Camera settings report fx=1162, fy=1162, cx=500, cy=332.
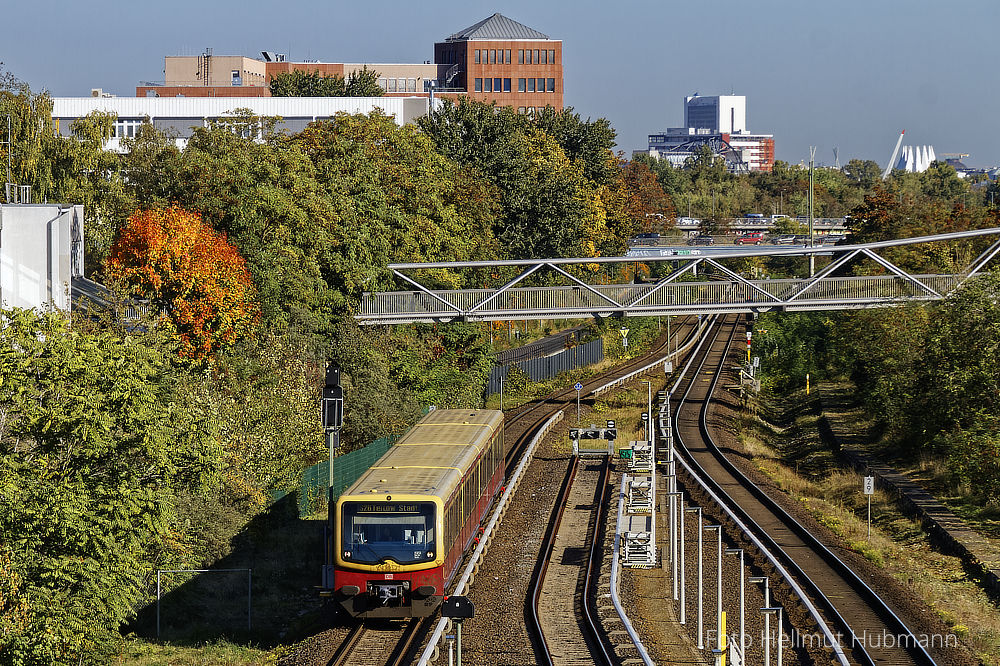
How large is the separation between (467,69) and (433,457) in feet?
370

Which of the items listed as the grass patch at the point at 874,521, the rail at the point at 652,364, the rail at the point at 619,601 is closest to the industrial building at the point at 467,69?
the rail at the point at 652,364

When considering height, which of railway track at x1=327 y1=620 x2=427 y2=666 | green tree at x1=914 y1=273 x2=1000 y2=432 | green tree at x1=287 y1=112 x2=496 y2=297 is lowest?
railway track at x1=327 y1=620 x2=427 y2=666

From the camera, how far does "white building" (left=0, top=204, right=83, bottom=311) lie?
35.8 m

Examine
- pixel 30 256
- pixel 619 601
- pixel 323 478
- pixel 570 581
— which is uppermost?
pixel 30 256

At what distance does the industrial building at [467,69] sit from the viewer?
12238 cm

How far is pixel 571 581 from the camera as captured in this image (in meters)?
26.3

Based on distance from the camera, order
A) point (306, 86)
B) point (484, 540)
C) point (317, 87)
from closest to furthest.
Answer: point (484, 540) → point (317, 87) → point (306, 86)

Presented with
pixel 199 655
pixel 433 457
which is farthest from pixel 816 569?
pixel 199 655

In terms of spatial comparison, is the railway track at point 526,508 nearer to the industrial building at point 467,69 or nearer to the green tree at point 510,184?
the green tree at point 510,184

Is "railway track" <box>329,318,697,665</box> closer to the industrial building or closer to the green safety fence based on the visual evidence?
the green safety fence

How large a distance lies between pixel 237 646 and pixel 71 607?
4.26 meters

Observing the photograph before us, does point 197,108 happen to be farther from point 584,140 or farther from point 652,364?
point 652,364

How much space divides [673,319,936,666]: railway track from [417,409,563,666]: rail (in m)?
5.96

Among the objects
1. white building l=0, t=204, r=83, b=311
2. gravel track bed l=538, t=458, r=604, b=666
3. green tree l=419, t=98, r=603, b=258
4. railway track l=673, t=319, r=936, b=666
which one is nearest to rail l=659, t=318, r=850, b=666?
railway track l=673, t=319, r=936, b=666
